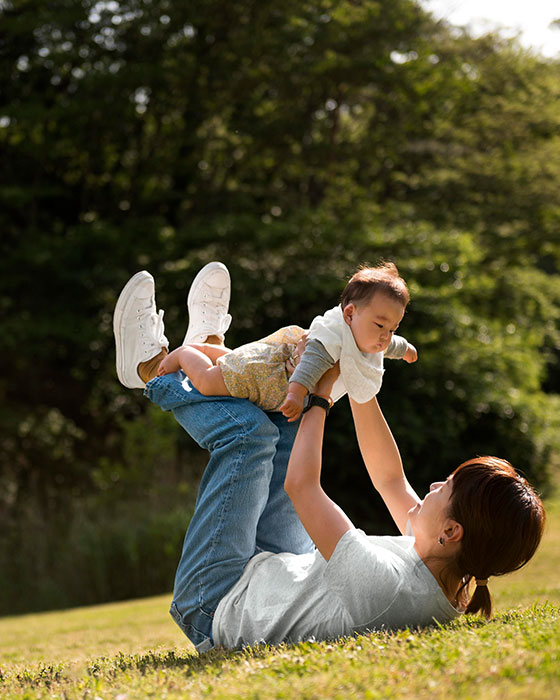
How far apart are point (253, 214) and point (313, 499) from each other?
11.3 metres

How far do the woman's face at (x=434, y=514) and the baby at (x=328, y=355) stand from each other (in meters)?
0.50

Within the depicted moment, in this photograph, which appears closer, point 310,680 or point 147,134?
point 310,680

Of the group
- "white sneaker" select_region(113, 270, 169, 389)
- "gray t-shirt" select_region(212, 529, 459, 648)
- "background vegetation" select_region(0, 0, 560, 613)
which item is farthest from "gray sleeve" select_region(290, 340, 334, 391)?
"background vegetation" select_region(0, 0, 560, 613)

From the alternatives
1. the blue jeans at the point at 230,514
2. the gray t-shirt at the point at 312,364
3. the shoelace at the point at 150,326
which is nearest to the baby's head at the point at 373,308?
the gray t-shirt at the point at 312,364

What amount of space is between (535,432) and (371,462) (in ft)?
30.7

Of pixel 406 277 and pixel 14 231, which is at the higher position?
pixel 14 231

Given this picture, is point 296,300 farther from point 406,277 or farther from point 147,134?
point 147,134

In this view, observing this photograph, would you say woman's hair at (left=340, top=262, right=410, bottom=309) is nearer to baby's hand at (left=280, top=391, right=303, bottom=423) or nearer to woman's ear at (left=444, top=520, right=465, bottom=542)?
baby's hand at (left=280, top=391, right=303, bottom=423)

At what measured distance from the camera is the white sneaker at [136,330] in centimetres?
406

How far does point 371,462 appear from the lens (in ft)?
10.8

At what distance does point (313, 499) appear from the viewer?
2.73 m

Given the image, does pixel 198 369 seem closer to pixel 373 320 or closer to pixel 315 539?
pixel 373 320

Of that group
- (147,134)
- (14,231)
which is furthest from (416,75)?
(14,231)

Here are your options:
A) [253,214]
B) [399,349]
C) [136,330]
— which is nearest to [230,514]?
[399,349]
